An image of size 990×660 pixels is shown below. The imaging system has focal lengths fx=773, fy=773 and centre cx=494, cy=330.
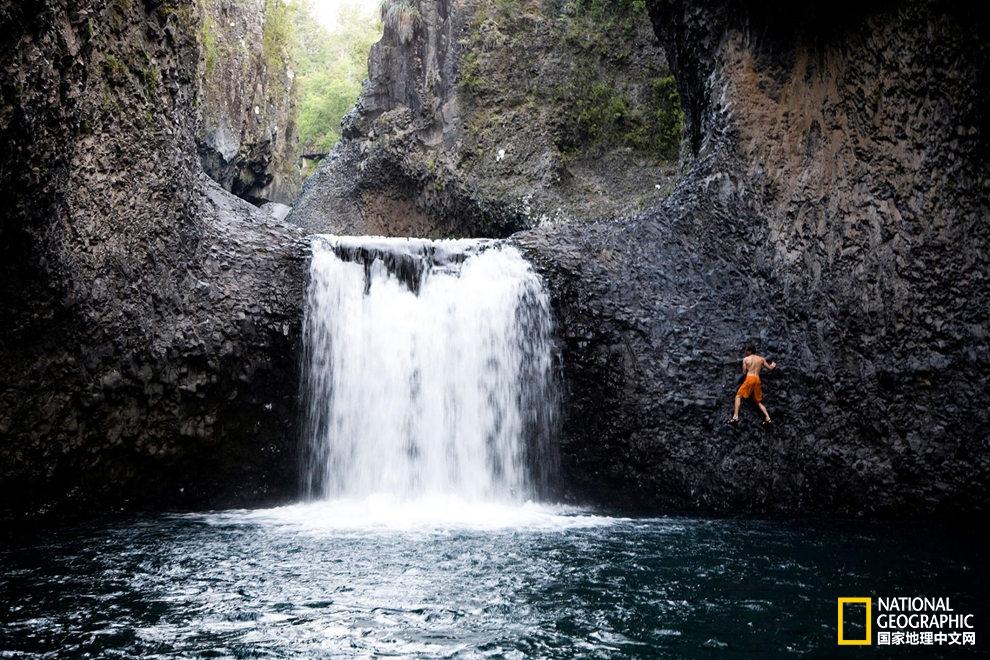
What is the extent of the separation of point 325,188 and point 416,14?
5667 mm

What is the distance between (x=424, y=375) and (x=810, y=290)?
545 centimetres

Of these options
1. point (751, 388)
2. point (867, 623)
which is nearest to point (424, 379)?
point (751, 388)

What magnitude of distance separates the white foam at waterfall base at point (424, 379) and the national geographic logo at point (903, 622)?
16.5 ft

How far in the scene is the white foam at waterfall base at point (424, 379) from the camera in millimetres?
10484

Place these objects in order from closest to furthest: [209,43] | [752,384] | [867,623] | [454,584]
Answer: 1. [867,623]
2. [454,584]
3. [752,384]
4. [209,43]

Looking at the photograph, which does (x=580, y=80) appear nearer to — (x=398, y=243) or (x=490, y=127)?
(x=490, y=127)

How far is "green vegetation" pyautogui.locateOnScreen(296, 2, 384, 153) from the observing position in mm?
42906

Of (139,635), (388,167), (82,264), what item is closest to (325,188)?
(388,167)

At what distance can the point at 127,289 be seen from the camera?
905cm

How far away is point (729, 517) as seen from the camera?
9.70 m

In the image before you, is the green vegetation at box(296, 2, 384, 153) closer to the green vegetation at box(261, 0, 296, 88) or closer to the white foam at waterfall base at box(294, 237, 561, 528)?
the green vegetation at box(261, 0, 296, 88)

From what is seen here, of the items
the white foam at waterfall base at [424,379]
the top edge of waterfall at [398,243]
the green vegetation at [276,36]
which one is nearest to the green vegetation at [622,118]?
the top edge of waterfall at [398,243]

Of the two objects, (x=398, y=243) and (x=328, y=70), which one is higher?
(x=328, y=70)

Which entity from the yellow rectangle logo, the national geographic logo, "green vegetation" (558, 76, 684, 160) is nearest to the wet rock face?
"green vegetation" (558, 76, 684, 160)
